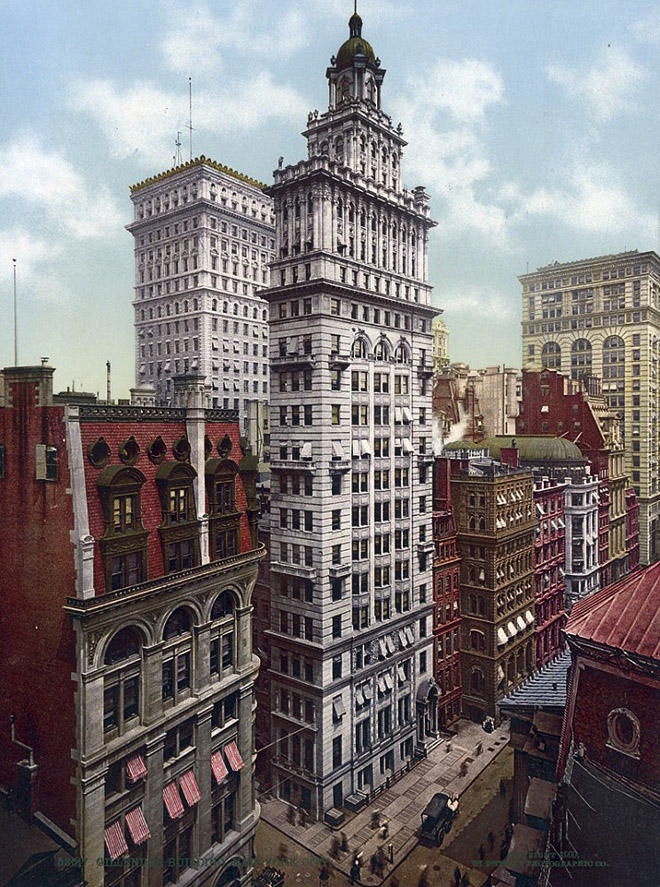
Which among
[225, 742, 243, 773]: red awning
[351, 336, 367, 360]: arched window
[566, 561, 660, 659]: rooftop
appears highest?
[351, 336, 367, 360]: arched window

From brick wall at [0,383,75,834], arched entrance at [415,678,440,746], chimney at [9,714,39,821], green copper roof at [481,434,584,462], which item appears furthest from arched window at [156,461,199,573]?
green copper roof at [481,434,584,462]

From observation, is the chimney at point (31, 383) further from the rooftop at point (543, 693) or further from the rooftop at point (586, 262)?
the rooftop at point (586, 262)

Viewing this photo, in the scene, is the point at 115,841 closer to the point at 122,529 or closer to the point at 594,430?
the point at 122,529

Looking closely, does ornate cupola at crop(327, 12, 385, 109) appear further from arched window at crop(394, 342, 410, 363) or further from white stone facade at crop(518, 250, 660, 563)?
white stone facade at crop(518, 250, 660, 563)

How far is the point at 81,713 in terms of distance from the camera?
26141 mm

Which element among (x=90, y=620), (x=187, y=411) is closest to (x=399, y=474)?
(x=187, y=411)

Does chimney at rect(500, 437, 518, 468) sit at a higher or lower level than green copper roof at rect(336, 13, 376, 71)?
lower

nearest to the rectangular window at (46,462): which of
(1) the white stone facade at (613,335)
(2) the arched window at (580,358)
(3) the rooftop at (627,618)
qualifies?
(3) the rooftop at (627,618)

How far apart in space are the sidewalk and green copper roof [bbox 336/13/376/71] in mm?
60287

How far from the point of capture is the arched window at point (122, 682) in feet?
90.5

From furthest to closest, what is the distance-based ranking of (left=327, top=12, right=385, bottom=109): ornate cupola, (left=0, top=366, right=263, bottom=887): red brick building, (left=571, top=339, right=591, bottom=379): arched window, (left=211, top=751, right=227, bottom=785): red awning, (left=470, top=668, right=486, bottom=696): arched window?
(left=571, top=339, right=591, bottom=379): arched window, (left=470, top=668, right=486, bottom=696): arched window, (left=327, top=12, right=385, bottom=109): ornate cupola, (left=211, top=751, right=227, bottom=785): red awning, (left=0, top=366, right=263, bottom=887): red brick building

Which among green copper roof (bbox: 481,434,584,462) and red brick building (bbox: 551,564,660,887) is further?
green copper roof (bbox: 481,434,584,462)

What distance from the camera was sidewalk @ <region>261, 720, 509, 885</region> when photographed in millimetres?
42844

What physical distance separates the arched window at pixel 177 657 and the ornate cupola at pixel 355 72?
140 feet
